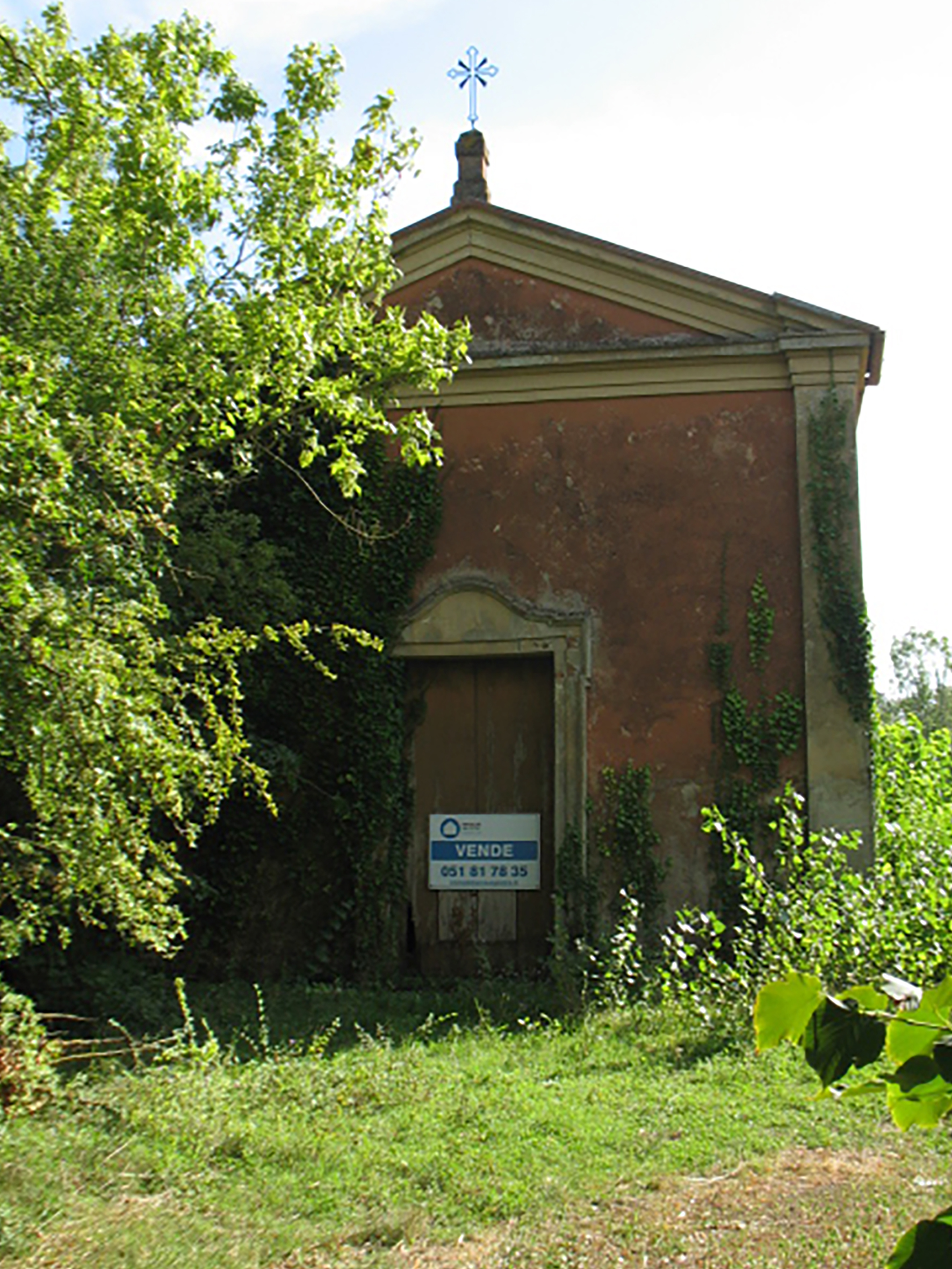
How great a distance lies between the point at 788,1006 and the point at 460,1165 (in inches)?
147

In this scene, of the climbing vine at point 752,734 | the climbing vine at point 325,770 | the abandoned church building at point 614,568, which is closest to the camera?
the climbing vine at point 752,734

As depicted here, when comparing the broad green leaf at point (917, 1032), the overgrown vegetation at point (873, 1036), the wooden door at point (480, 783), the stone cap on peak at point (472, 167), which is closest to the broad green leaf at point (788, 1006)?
the overgrown vegetation at point (873, 1036)

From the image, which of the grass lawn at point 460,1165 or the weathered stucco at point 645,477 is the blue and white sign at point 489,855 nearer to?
the weathered stucco at point 645,477

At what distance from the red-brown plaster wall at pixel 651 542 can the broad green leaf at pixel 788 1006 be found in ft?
25.2

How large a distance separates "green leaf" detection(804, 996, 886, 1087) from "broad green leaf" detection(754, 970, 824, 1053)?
0.02 meters

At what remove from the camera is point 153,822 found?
856 cm

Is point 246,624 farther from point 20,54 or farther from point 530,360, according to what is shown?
point 20,54

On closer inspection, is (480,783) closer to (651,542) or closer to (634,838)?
(634,838)

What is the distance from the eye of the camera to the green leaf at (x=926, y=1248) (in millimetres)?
1337

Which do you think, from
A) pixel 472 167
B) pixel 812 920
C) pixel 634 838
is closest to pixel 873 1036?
pixel 812 920

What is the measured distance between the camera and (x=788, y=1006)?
4.64 feet

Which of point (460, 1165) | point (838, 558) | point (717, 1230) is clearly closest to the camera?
point (717, 1230)

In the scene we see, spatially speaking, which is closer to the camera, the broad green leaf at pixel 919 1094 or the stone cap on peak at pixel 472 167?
the broad green leaf at pixel 919 1094

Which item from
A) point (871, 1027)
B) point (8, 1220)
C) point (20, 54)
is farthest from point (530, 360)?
point (871, 1027)
